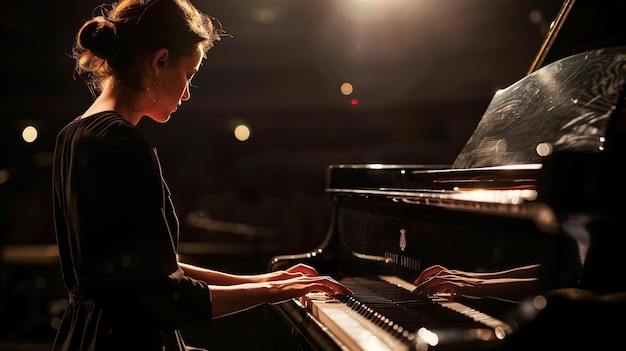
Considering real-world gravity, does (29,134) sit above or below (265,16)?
below

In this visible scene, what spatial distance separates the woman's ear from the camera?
4.91 feet

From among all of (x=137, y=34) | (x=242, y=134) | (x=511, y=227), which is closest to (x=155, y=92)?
(x=137, y=34)

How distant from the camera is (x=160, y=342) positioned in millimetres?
1453

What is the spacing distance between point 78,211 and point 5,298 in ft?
16.0

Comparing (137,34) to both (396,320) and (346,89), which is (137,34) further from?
(346,89)

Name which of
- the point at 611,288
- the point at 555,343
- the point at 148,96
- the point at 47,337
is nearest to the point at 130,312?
the point at 148,96

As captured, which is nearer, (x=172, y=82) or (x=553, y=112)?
(x=172, y=82)

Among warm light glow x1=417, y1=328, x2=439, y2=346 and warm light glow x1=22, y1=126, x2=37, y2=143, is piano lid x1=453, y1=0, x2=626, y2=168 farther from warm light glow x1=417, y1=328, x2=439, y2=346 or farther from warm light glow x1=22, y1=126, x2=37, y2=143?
warm light glow x1=22, y1=126, x2=37, y2=143

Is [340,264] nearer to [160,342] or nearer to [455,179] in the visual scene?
[455,179]

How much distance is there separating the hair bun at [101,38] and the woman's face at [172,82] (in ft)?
0.46

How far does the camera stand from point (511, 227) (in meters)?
1.17

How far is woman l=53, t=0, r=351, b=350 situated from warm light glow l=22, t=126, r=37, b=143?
6837 millimetres

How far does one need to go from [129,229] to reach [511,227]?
33.0 inches

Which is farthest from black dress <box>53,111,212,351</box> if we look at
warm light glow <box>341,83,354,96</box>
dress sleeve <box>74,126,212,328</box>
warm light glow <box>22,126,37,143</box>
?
warm light glow <box>341,83,354,96</box>
